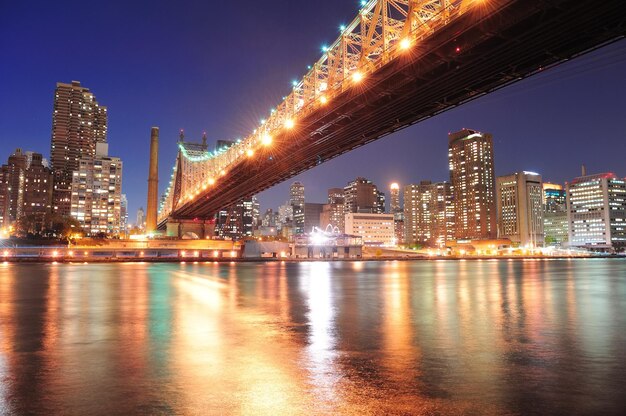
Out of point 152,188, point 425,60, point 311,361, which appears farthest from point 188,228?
point 311,361

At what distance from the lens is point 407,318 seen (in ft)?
42.7

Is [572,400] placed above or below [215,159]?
below

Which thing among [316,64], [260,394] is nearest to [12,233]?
[316,64]

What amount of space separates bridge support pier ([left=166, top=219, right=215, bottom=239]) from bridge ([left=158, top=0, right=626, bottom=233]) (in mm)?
64598

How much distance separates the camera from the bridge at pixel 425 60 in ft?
74.0

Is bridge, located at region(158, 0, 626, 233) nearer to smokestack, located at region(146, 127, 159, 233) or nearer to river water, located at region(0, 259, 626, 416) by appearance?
river water, located at region(0, 259, 626, 416)

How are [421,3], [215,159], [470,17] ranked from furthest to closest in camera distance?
[215,159] < [421,3] < [470,17]

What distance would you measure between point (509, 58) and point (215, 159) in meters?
79.3

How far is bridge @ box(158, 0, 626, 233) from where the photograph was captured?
2256 centimetres

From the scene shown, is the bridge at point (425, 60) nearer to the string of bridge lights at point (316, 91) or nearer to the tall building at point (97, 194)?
the string of bridge lights at point (316, 91)

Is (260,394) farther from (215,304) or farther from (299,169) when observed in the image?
(299,169)

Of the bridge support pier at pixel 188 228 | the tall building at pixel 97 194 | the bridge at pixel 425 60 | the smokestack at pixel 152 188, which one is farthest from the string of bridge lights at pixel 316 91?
the tall building at pixel 97 194

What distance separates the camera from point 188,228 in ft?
386

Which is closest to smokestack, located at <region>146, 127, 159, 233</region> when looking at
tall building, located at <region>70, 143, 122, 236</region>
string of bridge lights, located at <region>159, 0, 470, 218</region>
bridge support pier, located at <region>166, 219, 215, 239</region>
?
bridge support pier, located at <region>166, 219, 215, 239</region>
